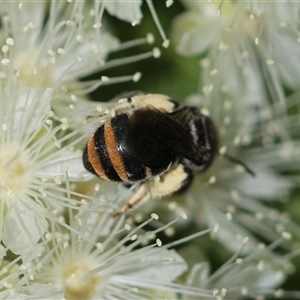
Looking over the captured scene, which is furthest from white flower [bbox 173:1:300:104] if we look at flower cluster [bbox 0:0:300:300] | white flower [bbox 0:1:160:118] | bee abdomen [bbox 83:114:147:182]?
bee abdomen [bbox 83:114:147:182]

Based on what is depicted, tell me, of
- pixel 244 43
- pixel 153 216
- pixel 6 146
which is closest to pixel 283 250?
pixel 244 43

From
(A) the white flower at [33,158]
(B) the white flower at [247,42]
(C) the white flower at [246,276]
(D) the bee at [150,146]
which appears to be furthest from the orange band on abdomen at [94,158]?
(B) the white flower at [247,42]

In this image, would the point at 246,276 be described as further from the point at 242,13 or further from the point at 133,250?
the point at 242,13

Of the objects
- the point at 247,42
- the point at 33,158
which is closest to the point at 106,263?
the point at 33,158

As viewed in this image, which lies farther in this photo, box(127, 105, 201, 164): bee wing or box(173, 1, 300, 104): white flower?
box(173, 1, 300, 104): white flower

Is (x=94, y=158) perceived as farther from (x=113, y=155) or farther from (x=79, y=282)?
(x=79, y=282)

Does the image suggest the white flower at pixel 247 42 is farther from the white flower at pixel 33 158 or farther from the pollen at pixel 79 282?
the pollen at pixel 79 282

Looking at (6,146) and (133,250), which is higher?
(6,146)

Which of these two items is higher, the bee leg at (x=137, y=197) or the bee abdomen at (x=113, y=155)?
the bee abdomen at (x=113, y=155)

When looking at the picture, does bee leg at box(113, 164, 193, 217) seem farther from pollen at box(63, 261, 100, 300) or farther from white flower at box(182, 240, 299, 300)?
white flower at box(182, 240, 299, 300)
